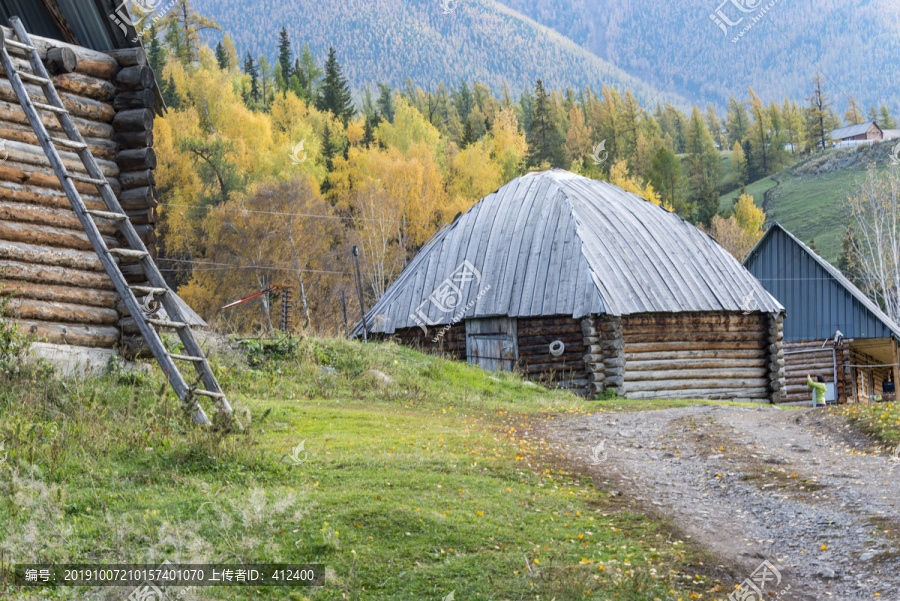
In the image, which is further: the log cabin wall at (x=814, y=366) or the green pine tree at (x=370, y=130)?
the green pine tree at (x=370, y=130)

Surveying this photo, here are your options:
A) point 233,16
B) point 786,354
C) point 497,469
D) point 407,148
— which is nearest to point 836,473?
point 497,469

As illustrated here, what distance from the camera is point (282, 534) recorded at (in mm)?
6348

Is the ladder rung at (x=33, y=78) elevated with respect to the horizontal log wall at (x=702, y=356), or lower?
elevated

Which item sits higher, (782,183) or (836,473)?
(782,183)

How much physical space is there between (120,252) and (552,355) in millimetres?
14517

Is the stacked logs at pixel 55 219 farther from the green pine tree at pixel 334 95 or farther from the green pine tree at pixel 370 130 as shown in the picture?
the green pine tree at pixel 334 95

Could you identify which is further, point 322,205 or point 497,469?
point 322,205

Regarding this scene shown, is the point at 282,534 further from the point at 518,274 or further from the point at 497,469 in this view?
the point at 518,274

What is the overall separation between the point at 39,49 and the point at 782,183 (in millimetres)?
108901

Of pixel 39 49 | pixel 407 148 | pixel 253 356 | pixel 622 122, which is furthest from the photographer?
pixel 622 122

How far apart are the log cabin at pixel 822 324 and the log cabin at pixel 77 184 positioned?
27.8 meters

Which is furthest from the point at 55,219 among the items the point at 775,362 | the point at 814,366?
the point at 814,366

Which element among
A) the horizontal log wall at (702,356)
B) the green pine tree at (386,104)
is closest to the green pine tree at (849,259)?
the horizontal log wall at (702,356)

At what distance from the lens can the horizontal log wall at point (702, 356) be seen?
71.5ft
